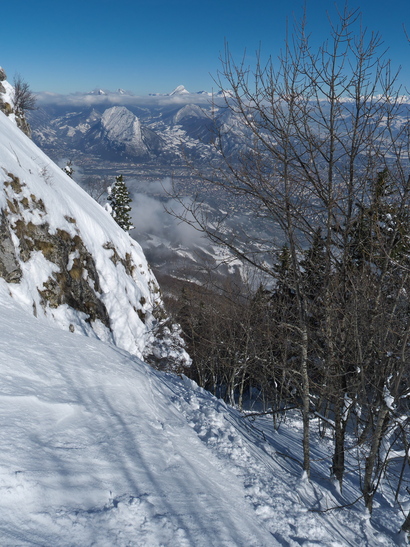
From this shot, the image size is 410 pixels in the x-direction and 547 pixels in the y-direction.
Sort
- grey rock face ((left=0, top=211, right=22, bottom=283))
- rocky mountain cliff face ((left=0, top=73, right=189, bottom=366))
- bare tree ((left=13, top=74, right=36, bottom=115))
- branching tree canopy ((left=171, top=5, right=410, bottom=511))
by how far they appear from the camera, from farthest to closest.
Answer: bare tree ((left=13, top=74, right=36, bottom=115))
rocky mountain cliff face ((left=0, top=73, right=189, bottom=366))
grey rock face ((left=0, top=211, right=22, bottom=283))
branching tree canopy ((left=171, top=5, right=410, bottom=511))

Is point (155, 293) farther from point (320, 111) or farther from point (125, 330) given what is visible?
point (320, 111)

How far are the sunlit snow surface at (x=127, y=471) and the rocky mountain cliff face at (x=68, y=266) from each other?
15.0 feet

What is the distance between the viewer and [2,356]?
434cm

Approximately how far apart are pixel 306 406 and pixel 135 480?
3442 millimetres

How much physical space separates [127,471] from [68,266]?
1105 cm

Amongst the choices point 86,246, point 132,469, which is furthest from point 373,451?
point 86,246

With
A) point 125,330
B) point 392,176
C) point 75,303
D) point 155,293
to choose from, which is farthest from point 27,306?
point 155,293

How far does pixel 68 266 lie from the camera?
1289 centimetres

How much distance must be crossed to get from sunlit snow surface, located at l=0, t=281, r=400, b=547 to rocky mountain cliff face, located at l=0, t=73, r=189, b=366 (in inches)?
180

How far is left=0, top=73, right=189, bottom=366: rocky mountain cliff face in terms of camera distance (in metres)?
10.5

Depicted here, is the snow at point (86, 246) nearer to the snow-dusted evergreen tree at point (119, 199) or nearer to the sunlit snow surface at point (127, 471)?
the sunlit snow surface at point (127, 471)

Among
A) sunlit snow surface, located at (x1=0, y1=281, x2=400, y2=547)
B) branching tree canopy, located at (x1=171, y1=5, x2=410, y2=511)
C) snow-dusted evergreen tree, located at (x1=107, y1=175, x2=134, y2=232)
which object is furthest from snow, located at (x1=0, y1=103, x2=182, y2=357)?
snow-dusted evergreen tree, located at (x1=107, y1=175, x2=134, y2=232)

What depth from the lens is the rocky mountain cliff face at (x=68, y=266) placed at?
1047cm

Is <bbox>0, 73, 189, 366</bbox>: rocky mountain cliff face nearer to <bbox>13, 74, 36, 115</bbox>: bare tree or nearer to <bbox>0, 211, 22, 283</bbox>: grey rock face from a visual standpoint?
<bbox>0, 211, 22, 283</bbox>: grey rock face
